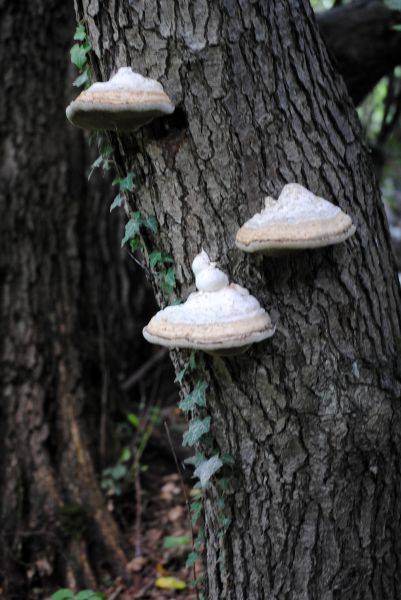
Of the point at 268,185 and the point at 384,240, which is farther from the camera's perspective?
the point at 384,240

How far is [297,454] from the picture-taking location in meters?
2.56

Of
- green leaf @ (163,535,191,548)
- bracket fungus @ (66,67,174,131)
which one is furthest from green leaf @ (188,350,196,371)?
green leaf @ (163,535,191,548)

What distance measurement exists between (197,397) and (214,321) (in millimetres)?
572

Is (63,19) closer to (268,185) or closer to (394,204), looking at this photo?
(268,185)

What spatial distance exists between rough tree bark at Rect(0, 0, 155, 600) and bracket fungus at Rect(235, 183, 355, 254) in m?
2.88

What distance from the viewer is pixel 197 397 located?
262 centimetres

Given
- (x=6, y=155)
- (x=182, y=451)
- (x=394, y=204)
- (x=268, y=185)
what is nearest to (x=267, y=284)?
(x=268, y=185)

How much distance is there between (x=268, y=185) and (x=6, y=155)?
116 inches

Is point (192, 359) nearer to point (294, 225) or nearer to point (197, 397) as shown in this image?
point (197, 397)

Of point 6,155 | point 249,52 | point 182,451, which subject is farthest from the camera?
point 182,451

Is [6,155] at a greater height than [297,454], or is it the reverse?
[6,155]

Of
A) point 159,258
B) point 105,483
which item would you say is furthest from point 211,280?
point 105,483

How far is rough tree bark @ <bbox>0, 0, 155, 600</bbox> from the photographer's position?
4578 mm

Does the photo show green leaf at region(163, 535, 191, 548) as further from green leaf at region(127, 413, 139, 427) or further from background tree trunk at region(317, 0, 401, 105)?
background tree trunk at region(317, 0, 401, 105)
